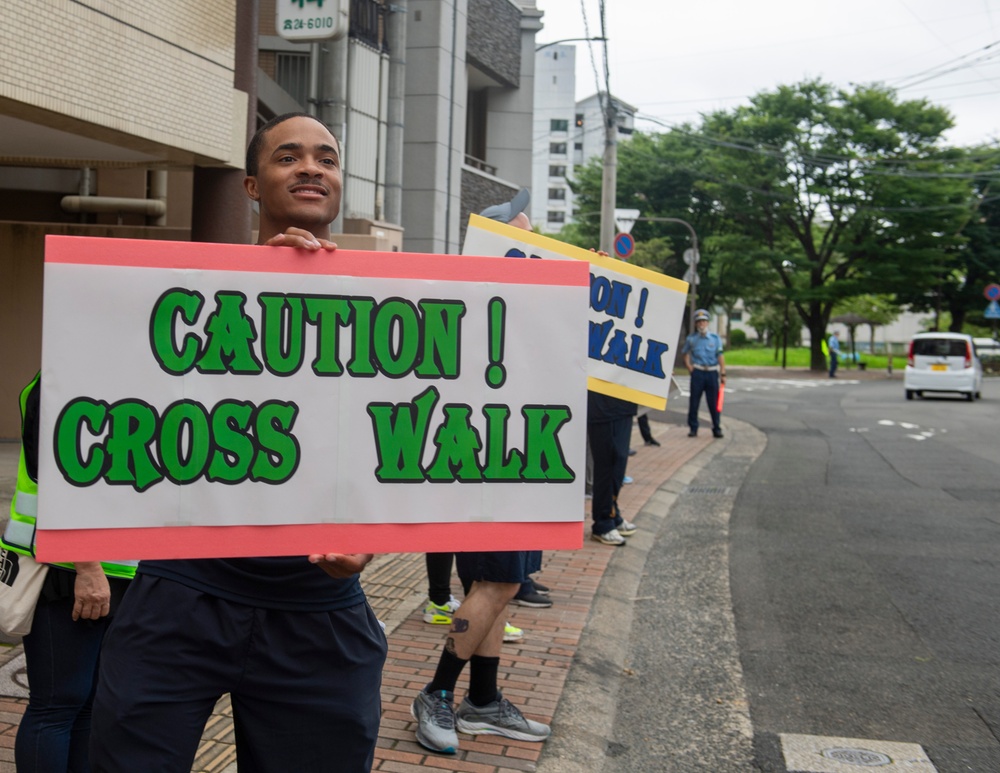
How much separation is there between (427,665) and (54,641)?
92.5 inches

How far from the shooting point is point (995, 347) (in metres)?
47.6

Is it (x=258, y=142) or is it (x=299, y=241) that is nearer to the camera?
(x=299, y=241)

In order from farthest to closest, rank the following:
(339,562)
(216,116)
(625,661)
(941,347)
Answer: (941,347) → (216,116) → (625,661) → (339,562)

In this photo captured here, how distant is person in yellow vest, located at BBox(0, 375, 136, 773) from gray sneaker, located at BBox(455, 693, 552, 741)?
1.67 meters

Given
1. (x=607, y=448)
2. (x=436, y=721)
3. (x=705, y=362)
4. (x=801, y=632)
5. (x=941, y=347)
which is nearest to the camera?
(x=436, y=721)

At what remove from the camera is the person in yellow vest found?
290 cm

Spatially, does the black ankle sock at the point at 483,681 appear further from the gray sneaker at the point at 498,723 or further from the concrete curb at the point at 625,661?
the concrete curb at the point at 625,661

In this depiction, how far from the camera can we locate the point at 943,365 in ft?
91.9

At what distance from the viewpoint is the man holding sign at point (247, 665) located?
2.15 meters

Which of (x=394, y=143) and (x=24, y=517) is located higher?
(x=394, y=143)

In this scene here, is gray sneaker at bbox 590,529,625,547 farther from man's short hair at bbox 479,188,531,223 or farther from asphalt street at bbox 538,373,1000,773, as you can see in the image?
man's short hair at bbox 479,188,531,223

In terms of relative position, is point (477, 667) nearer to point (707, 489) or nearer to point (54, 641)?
point (54, 641)

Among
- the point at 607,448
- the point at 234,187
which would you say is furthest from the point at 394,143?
the point at 607,448

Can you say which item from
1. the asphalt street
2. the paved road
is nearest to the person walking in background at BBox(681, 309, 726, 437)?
the paved road
